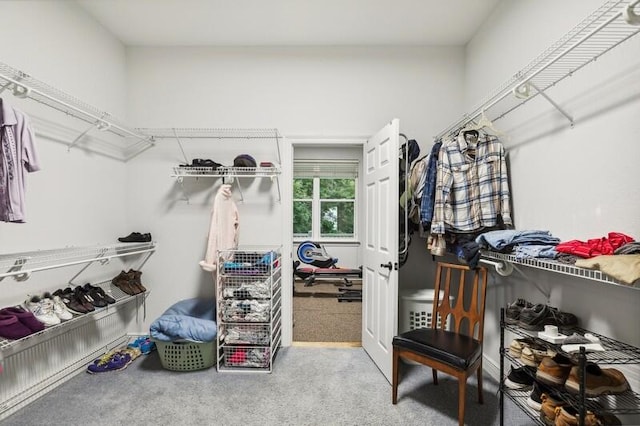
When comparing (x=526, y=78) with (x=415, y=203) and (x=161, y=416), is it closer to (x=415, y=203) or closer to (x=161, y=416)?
(x=415, y=203)

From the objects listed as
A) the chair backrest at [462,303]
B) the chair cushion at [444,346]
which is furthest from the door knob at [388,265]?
the chair cushion at [444,346]

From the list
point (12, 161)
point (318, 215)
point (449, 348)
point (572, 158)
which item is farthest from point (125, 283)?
point (318, 215)

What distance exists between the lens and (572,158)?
5.64 ft

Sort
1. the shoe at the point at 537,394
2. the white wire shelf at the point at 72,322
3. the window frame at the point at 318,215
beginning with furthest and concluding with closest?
the window frame at the point at 318,215, the white wire shelf at the point at 72,322, the shoe at the point at 537,394

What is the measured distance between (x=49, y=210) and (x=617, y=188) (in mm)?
3340

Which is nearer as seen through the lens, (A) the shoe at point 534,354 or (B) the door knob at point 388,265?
(A) the shoe at point 534,354

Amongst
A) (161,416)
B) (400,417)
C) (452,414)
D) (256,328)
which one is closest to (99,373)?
(161,416)

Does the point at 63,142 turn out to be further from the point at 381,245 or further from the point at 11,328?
the point at 381,245

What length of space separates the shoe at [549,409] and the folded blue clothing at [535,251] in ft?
2.08

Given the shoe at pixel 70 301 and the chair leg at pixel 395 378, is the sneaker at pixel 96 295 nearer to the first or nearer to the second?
the shoe at pixel 70 301

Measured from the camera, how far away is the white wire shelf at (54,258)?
1787 millimetres

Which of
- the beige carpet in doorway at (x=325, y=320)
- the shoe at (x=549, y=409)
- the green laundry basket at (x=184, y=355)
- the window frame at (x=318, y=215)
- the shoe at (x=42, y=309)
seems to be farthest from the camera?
the window frame at (x=318, y=215)

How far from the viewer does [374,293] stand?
275 cm

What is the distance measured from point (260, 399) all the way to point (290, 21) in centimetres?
292
